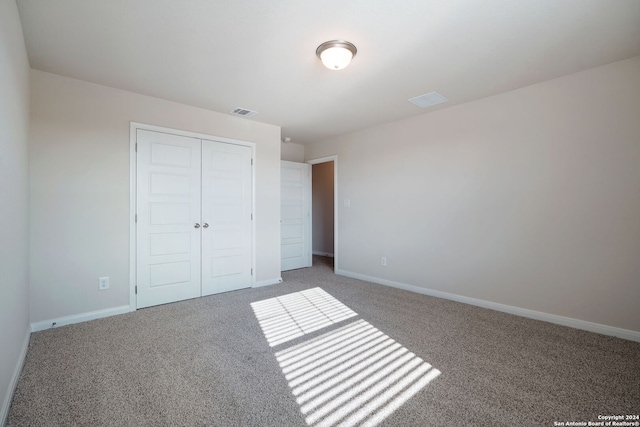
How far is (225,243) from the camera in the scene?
3.95 m

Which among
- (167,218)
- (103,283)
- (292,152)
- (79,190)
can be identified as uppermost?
(292,152)

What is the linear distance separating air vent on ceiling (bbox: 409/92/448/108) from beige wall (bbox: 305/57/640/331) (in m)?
0.30

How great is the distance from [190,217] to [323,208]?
3860 mm

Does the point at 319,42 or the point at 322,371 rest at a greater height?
the point at 319,42

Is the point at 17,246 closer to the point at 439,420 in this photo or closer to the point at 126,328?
the point at 126,328

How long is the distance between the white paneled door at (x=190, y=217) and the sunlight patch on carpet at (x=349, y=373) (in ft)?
4.80

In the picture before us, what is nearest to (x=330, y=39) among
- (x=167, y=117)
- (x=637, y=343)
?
(x=167, y=117)

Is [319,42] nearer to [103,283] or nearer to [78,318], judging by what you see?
[103,283]

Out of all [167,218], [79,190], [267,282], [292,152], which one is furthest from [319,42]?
[292,152]

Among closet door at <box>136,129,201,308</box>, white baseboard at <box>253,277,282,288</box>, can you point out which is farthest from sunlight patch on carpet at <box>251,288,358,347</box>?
closet door at <box>136,129,201,308</box>

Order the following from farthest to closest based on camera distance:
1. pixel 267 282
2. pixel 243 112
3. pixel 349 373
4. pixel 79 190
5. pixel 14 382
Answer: pixel 267 282
pixel 243 112
pixel 79 190
pixel 349 373
pixel 14 382

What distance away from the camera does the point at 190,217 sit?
3.62 metres

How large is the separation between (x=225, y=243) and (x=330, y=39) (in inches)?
113

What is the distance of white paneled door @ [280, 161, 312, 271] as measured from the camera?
5.31 metres
